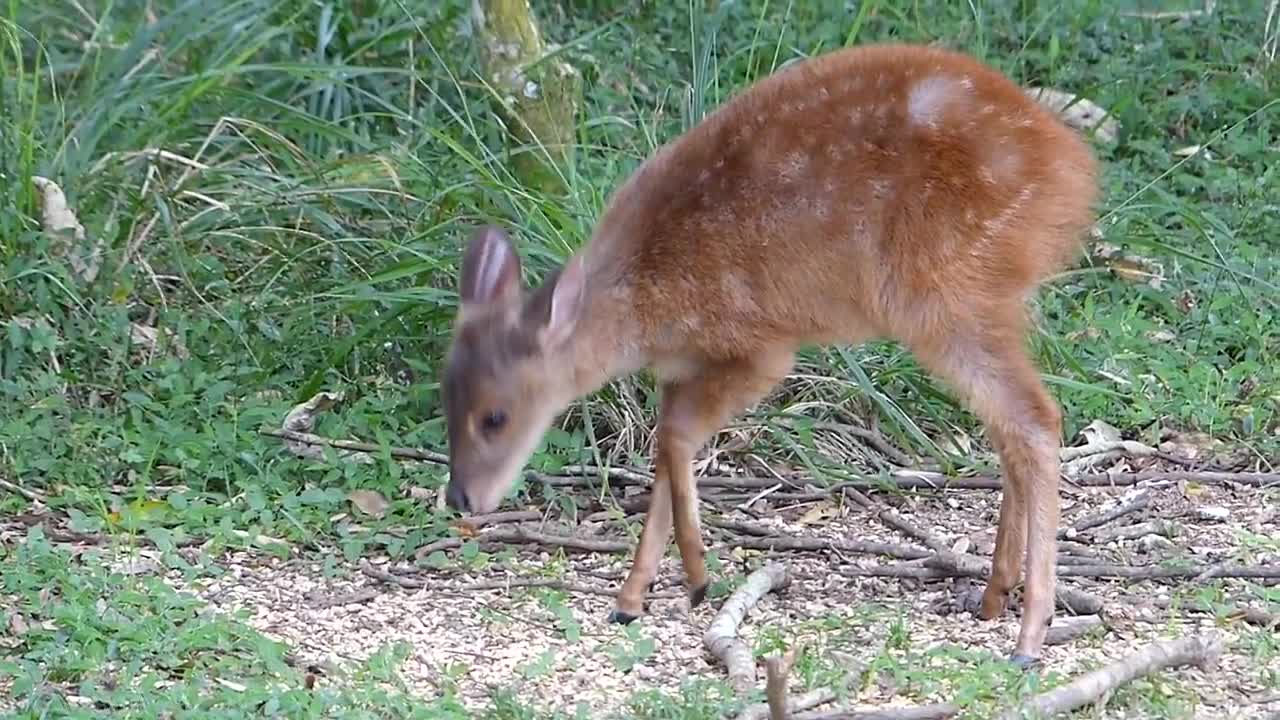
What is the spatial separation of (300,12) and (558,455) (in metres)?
2.63

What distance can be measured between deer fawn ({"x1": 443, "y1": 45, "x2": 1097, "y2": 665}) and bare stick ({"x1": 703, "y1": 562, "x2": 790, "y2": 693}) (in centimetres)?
14

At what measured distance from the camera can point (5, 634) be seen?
15.6 ft

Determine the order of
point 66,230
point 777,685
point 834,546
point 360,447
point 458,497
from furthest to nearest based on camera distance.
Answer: point 66,230
point 360,447
point 834,546
point 458,497
point 777,685

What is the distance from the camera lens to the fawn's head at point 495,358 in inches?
203

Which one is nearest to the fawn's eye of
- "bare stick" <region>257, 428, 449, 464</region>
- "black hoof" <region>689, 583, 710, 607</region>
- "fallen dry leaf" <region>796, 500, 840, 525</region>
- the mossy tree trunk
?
"black hoof" <region>689, 583, 710, 607</region>

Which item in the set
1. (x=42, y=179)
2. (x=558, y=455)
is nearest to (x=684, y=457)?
(x=558, y=455)

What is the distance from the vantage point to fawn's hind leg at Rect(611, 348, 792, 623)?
17.1ft

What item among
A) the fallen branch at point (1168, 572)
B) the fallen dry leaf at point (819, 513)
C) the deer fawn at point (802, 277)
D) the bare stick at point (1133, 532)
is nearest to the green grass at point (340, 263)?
the fallen dry leaf at point (819, 513)

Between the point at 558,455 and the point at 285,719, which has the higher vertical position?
the point at 285,719

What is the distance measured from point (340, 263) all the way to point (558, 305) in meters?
1.63

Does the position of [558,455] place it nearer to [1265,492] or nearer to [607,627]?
[607,627]

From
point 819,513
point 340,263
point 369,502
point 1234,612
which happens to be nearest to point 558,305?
point 369,502

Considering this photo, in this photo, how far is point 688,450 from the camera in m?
5.25

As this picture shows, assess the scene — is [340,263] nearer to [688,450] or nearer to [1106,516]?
[688,450]
